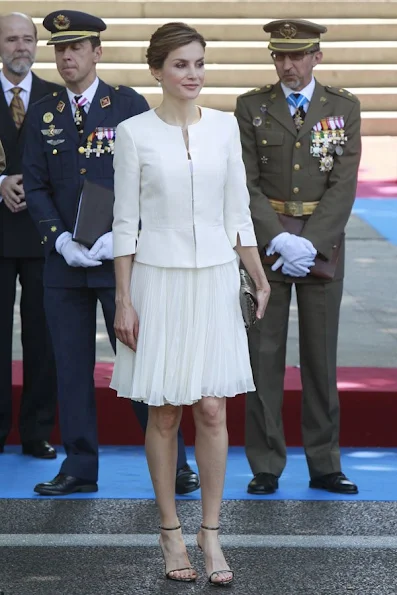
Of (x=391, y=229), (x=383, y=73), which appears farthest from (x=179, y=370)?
(x=383, y=73)

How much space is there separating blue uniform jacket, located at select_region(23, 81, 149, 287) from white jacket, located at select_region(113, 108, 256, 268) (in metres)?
0.99

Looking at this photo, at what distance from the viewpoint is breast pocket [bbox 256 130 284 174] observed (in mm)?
5555

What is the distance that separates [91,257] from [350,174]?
1.12 metres

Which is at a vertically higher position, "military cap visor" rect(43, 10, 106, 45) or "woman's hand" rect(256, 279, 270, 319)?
"military cap visor" rect(43, 10, 106, 45)

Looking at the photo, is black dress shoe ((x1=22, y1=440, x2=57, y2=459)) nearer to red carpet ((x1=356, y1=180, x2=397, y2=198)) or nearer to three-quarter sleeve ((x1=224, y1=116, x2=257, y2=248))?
three-quarter sleeve ((x1=224, y1=116, x2=257, y2=248))

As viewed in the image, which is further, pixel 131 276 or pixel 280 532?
pixel 280 532

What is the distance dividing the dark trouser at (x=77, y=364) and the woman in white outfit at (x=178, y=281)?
104 centimetres

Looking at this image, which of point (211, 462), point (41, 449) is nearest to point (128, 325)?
point (211, 462)

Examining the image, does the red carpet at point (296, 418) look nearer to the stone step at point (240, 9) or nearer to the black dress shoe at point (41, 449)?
the black dress shoe at point (41, 449)

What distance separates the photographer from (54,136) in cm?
552

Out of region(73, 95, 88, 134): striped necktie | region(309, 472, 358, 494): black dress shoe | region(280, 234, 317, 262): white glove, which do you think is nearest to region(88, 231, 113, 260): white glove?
region(73, 95, 88, 134): striped necktie

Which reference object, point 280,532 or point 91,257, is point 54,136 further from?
point 280,532

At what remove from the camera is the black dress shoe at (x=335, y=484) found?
553 cm

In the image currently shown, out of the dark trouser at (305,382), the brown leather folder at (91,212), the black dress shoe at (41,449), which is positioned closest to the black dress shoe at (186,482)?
the dark trouser at (305,382)
